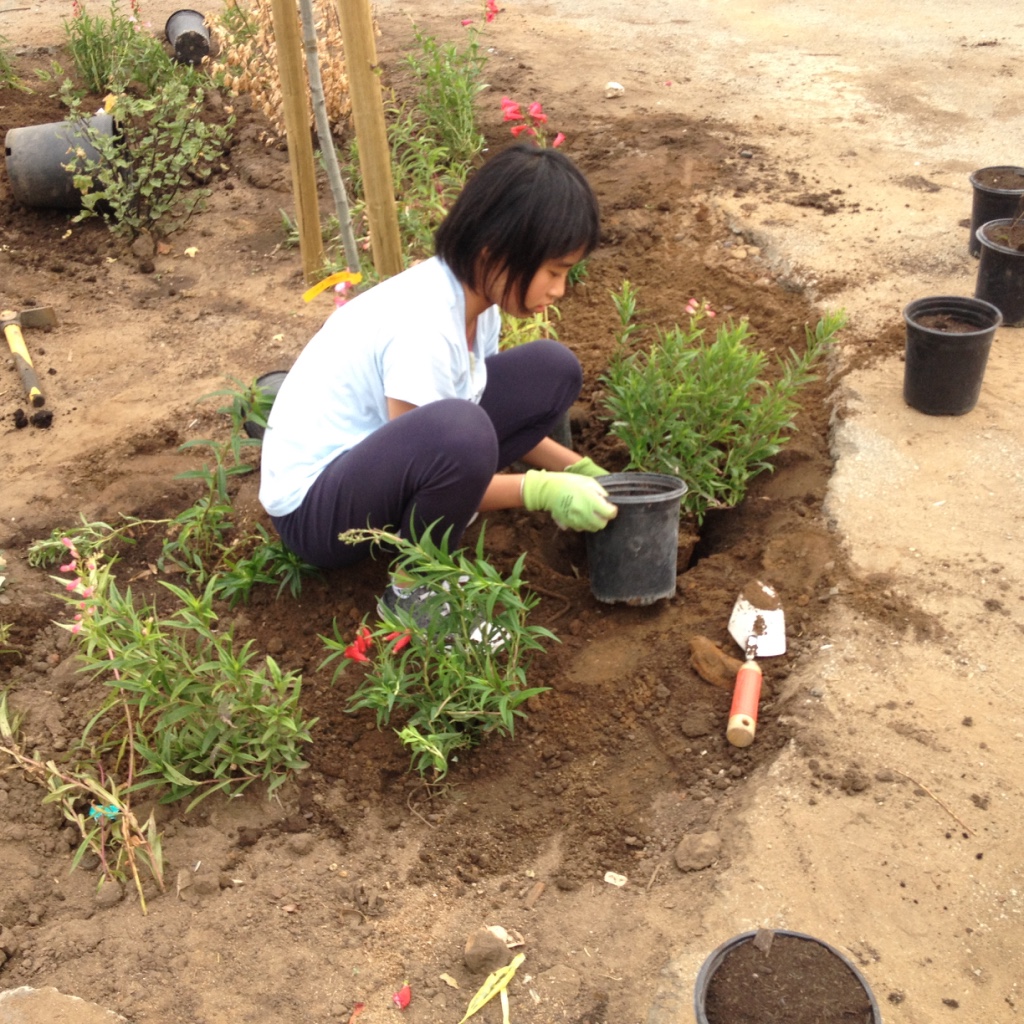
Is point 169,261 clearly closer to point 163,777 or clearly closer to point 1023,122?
point 163,777

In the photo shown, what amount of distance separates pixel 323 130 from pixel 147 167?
2.03m

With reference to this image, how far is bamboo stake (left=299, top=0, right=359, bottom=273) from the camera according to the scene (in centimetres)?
349

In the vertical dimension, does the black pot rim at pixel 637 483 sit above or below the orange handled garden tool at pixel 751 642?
above

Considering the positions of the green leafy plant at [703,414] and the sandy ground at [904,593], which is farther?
the green leafy plant at [703,414]

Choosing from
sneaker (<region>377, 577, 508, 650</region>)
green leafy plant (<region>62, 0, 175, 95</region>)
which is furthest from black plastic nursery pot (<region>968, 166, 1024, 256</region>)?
green leafy plant (<region>62, 0, 175, 95</region>)

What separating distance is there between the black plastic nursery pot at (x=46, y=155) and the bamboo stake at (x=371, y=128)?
97.0 inches

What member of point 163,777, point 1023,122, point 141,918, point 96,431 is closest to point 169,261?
point 96,431

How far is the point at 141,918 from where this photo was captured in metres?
2.20

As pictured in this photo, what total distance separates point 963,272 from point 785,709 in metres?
2.50

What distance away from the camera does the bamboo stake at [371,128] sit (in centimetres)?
321

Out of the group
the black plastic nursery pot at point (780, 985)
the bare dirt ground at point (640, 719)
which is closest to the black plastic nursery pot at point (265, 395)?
the bare dirt ground at point (640, 719)

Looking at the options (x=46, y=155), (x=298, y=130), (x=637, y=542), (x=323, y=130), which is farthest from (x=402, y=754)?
(x=46, y=155)

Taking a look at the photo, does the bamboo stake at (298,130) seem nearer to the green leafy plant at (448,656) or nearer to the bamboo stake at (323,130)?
the bamboo stake at (323,130)

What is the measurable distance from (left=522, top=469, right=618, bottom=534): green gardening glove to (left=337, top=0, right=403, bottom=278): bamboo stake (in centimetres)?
123
